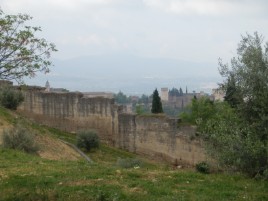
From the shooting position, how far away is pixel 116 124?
32750mm

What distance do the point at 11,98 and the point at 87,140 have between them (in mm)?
6307

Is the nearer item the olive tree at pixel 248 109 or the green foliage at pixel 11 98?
the olive tree at pixel 248 109

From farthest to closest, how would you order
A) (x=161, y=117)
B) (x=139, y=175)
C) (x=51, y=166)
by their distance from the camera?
(x=161, y=117)
(x=51, y=166)
(x=139, y=175)

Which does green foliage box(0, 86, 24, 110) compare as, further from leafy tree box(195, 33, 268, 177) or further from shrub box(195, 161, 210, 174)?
leafy tree box(195, 33, 268, 177)

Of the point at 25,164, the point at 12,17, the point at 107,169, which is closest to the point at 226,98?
the point at 107,169

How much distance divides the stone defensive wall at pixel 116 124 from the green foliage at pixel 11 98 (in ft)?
9.15

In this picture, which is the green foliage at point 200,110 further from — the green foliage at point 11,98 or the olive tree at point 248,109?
the olive tree at point 248,109

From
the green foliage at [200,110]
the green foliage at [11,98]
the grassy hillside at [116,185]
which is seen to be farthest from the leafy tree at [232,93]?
the green foliage at [200,110]

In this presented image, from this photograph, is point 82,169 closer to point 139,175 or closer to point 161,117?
point 139,175

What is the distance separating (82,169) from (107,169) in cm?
69

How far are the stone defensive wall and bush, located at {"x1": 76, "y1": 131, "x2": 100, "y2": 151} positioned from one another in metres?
3.76

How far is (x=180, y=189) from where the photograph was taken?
11781 millimetres

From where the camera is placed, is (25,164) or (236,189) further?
(25,164)

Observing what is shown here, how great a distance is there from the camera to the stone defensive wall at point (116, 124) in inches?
1155
